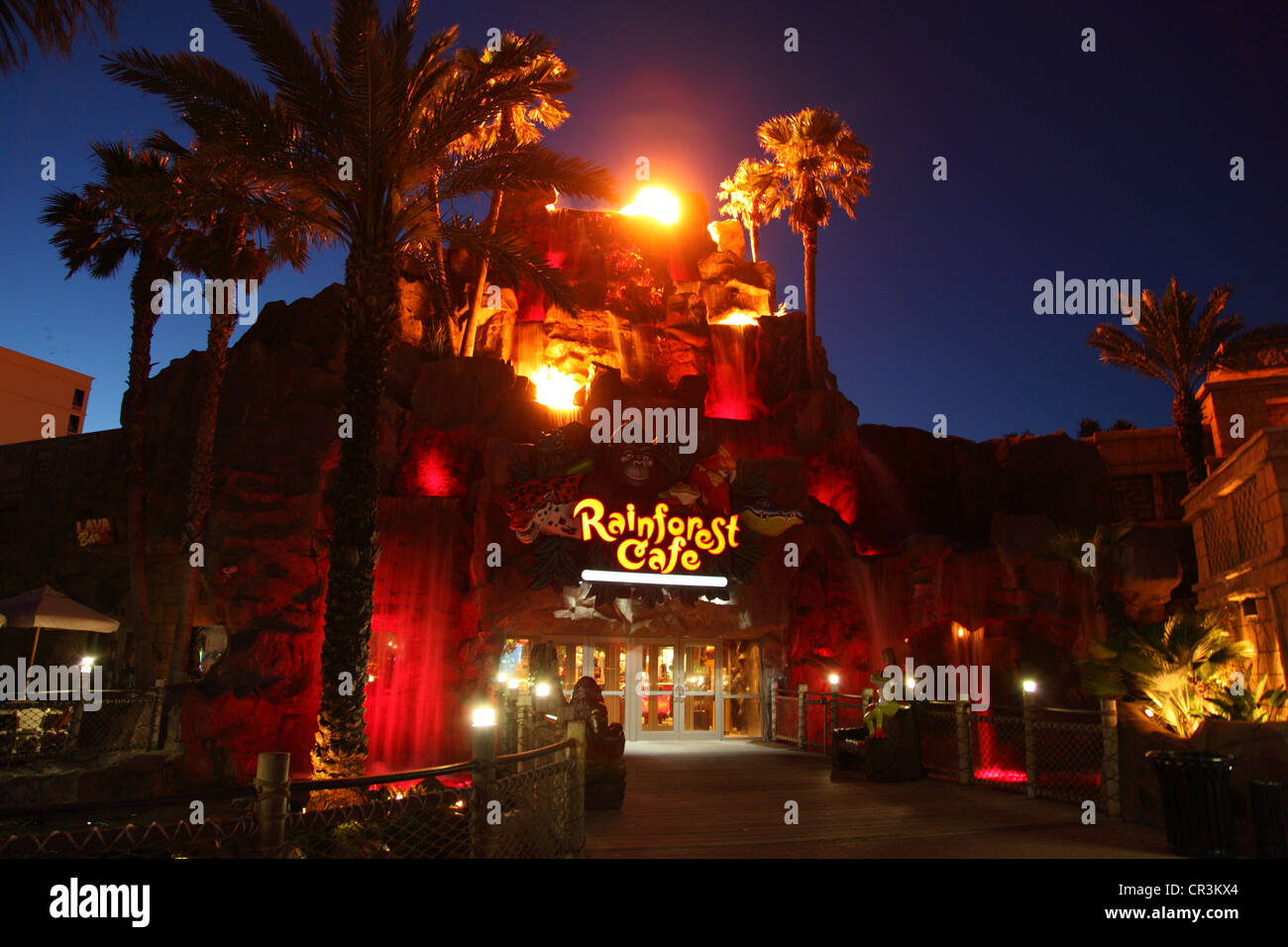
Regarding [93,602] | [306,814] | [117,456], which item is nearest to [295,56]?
[306,814]

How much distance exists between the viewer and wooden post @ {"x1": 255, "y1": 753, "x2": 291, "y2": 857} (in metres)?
5.34

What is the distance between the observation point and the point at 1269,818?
8.97 metres

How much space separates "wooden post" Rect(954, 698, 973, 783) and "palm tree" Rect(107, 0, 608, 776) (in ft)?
32.5

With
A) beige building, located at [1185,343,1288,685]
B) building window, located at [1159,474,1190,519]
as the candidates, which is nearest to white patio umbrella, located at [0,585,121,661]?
beige building, located at [1185,343,1288,685]

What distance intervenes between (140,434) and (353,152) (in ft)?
40.7

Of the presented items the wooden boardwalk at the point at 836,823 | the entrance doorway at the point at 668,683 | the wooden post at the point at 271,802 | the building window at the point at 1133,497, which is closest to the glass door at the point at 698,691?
the entrance doorway at the point at 668,683

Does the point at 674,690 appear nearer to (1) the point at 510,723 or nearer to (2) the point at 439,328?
(1) the point at 510,723

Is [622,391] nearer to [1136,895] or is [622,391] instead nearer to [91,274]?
[91,274]

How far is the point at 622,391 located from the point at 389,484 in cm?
929

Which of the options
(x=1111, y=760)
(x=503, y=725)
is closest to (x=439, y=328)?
(x=503, y=725)

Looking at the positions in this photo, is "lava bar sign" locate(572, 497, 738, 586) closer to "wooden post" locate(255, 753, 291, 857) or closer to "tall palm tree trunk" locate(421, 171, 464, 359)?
"tall palm tree trunk" locate(421, 171, 464, 359)

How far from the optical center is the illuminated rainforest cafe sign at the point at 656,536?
64.4 feet

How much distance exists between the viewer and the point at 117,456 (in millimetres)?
27031

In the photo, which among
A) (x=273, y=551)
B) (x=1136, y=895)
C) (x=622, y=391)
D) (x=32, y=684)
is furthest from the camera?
(x=622, y=391)
